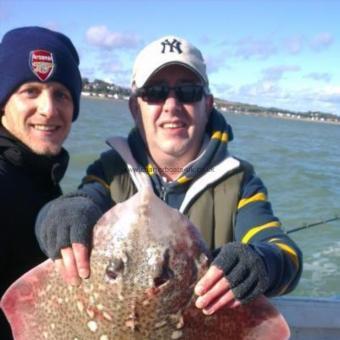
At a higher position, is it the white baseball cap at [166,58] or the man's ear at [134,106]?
the white baseball cap at [166,58]

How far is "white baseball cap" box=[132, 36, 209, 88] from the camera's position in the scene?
11.9 feet

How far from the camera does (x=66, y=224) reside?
271 centimetres

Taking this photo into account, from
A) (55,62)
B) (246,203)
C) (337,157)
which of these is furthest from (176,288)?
(337,157)

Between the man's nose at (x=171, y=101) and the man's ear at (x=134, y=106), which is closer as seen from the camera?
the man's nose at (x=171, y=101)

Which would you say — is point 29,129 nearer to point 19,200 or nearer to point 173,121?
point 19,200

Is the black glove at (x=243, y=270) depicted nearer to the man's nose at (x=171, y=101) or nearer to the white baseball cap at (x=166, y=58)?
the man's nose at (x=171, y=101)

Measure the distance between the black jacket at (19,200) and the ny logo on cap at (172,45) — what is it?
1173 mm

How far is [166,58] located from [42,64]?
2.94ft

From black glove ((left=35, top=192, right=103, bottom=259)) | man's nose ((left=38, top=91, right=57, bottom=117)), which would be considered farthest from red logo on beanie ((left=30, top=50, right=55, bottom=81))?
black glove ((left=35, top=192, right=103, bottom=259))

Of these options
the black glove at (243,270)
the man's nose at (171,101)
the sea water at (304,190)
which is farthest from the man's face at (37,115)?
the sea water at (304,190)

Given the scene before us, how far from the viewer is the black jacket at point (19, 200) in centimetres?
341

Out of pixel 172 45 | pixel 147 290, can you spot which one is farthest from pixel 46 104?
pixel 147 290

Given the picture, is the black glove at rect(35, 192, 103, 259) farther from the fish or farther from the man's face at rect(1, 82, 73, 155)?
the man's face at rect(1, 82, 73, 155)

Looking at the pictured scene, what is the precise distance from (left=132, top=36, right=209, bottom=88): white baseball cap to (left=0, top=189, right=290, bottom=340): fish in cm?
133
